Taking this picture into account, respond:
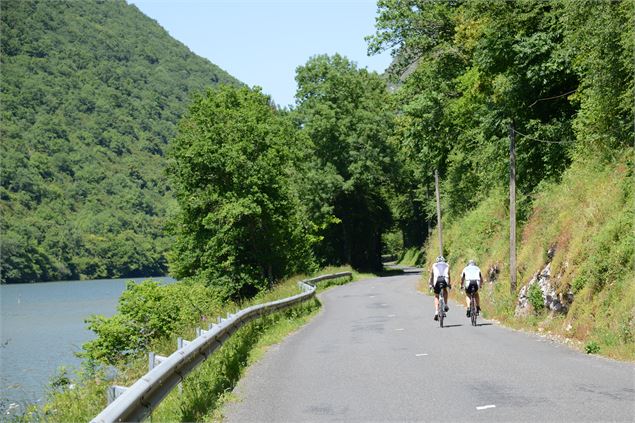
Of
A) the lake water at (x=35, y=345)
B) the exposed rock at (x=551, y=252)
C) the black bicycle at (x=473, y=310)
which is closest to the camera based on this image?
the exposed rock at (x=551, y=252)

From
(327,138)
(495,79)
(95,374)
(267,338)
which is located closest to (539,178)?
(495,79)

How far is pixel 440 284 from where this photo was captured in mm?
21516

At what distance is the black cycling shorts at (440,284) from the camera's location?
21406 mm

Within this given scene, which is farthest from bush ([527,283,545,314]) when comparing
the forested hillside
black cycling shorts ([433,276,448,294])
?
black cycling shorts ([433,276,448,294])

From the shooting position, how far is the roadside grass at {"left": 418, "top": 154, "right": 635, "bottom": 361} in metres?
14.9

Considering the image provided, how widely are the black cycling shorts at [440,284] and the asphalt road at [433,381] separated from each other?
2717mm

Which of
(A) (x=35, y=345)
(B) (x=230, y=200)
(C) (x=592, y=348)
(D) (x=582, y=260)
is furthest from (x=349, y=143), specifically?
(C) (x=592, y=348)

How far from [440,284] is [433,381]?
10581mm

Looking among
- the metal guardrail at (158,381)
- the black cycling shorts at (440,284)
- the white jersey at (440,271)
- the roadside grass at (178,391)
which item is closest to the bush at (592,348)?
the roadside grass at (178,391)

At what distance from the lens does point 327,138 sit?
69375mm

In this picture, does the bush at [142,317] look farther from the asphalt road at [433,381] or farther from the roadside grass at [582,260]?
the asphalt road at [433,381]

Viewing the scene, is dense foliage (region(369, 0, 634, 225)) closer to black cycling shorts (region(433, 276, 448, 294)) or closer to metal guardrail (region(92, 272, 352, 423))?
black cycling shorts (region(433, 276, 448, 294))

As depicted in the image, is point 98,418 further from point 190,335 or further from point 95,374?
point 190,335

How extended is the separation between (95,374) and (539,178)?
2230cm
